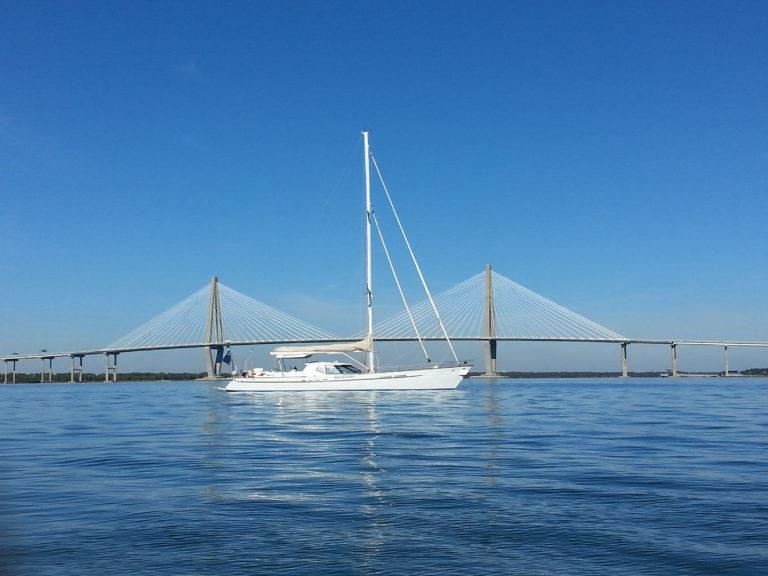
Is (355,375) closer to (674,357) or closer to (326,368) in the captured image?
(326,368)

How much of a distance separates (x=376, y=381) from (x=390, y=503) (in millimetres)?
35406

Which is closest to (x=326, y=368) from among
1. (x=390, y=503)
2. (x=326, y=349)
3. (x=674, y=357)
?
(x=326, y=349)

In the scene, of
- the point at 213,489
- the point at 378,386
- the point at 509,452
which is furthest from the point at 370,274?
the point at 213,489

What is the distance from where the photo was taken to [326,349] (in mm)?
48000

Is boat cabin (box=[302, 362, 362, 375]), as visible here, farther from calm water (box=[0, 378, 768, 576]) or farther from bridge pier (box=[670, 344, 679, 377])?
bridge pier (box=[670, 344, 679, 377])

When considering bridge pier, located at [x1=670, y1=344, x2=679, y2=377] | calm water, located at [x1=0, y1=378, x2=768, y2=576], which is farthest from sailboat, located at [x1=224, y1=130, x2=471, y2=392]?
bridge pier, located at [x1=670, y1=344, x2=679, y2=377]

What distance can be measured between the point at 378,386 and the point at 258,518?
3625cm

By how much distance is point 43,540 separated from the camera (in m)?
7.72

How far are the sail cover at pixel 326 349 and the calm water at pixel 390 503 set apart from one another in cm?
2803

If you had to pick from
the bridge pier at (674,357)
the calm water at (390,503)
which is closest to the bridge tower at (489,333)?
the bridge pier at (674,357)

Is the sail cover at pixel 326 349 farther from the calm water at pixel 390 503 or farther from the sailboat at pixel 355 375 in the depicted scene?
the calm water at pixel 390 503

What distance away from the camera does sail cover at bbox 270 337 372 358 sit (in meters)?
47.4

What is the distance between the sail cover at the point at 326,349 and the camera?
4738cm

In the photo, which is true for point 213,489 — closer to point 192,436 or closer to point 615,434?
point 192,436
